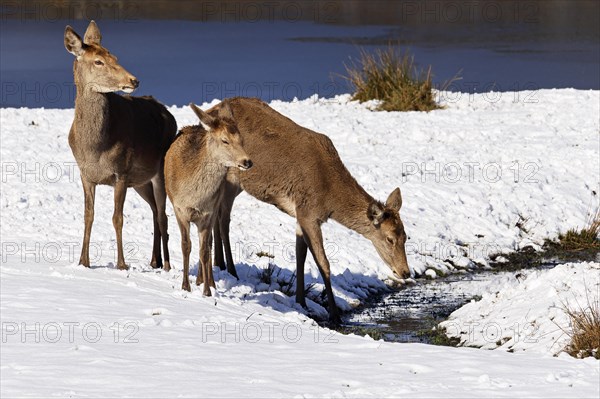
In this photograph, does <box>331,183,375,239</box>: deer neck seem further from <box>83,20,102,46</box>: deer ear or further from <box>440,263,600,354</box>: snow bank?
<box>83,20,102,46</box>: deer ear

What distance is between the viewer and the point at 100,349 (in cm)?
966

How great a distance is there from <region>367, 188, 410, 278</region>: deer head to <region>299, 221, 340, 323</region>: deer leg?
0.70 metres

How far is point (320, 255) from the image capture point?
13.8m

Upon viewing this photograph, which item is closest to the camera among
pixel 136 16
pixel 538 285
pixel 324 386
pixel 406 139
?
pixel 324 386

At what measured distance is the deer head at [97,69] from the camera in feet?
42.3

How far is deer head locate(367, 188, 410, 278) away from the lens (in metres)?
13.9

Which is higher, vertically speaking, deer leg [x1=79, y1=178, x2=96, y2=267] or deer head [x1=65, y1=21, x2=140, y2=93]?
deer head [x1=65, y1=21, x2=140, y2=93]

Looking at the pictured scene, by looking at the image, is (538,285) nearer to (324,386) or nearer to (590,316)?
(590,316)

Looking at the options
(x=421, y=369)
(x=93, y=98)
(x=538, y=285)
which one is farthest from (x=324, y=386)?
(x=93, y=98)

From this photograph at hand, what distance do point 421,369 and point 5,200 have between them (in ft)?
30.4

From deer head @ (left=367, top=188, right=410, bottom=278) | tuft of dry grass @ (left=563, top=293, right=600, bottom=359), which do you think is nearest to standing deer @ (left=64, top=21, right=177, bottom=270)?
deer head @ (left=367, top=188, right=410, bottom=278)

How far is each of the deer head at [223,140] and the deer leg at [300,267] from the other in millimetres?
2089

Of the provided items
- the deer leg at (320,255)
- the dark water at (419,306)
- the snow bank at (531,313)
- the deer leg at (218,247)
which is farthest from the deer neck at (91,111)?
the snow bank at (531,313)

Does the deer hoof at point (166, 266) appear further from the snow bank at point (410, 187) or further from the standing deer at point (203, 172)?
the standing deer at point (203, 172)
